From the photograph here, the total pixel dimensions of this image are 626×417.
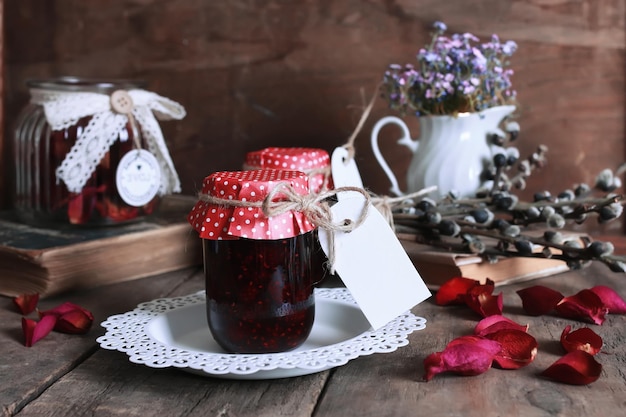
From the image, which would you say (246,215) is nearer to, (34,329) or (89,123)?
(34,329)

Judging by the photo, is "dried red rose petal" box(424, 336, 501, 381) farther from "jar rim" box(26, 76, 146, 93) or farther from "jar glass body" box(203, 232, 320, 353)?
"jar rim" box(26, 76, 146, 93)

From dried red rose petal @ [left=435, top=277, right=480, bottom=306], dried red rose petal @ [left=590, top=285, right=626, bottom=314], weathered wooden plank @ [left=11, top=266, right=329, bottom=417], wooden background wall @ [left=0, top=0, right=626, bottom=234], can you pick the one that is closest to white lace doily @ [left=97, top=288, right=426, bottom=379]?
weathered wooden plank @ [left=11, top=266, right=329, bottom=417]

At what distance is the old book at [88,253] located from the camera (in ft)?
3.19

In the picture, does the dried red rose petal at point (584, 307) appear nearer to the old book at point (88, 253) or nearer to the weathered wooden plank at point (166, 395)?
the weathered wooden plank at point (166, 395)

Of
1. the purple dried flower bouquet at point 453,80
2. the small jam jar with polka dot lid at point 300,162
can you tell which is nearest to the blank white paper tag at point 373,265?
the small jam jar with polka dot lid at point 300,162

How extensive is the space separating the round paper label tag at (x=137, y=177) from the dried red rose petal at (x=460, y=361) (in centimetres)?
58

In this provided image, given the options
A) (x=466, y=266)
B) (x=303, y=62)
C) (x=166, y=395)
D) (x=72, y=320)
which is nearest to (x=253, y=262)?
(x=166, y=395)

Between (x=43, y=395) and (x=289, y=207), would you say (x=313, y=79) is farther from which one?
(x=43, y=395)

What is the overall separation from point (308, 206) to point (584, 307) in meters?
0.36

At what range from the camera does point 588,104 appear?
1235 mm

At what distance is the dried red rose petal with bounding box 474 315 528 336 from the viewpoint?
0.76 m

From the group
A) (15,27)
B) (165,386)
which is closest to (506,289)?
(165,386)

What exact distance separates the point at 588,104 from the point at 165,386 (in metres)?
0.88

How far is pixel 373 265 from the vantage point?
2.42 feet
